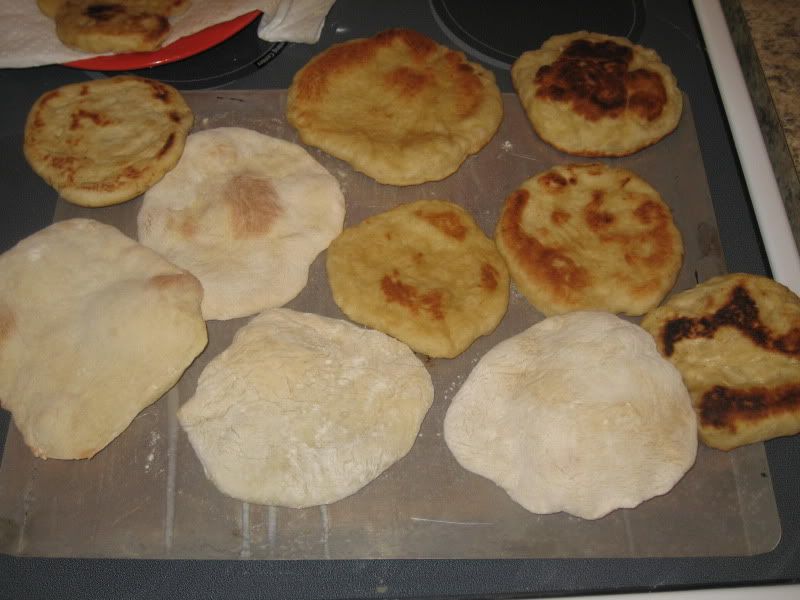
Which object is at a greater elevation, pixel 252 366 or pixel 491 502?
pixel 252 366

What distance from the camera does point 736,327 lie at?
1.73 m

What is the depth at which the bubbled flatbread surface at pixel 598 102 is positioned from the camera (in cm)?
207

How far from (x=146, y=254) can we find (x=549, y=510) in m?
1.30

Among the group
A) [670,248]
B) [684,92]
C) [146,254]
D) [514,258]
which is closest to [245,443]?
[146,254]

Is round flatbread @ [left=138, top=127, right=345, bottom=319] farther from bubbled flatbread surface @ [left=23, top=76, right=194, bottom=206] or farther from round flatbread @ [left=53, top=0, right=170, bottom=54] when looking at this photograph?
round flatbread @ [left=53, top=0, right=170, bottom=54]

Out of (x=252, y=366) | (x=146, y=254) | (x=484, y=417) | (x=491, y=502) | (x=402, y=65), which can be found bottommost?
(x=491, y=502)

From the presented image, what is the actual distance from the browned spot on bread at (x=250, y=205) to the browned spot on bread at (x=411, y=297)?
0.40 m

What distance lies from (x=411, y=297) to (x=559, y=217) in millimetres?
539

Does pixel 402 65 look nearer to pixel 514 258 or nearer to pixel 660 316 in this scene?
pixel 514 258

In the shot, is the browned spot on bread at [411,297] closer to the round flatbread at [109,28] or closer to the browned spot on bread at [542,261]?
the browned spot on bread at [542,261]

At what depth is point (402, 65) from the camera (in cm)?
218

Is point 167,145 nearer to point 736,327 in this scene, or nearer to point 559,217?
point 559,217

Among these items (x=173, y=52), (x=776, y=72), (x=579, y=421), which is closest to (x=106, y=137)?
(x=173, y=52)

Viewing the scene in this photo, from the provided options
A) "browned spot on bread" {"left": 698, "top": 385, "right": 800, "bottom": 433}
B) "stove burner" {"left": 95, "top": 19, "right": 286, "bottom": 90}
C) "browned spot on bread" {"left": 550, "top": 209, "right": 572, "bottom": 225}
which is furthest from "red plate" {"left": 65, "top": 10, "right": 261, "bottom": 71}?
"browned spot on bread" {"left": 698, "top": 385, "right": 800, "bottom": 433}
